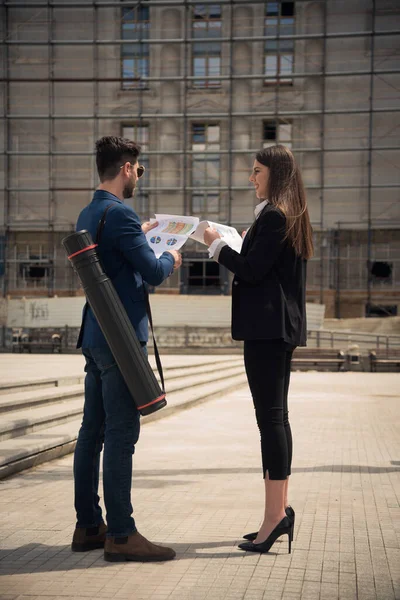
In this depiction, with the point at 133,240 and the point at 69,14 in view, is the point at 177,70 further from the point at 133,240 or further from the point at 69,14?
the point at 133,240

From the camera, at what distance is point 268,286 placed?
3457mm

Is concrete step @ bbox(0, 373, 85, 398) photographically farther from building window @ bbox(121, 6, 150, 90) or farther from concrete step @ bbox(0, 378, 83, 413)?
building window @ bbox(121, 6, 150, 90)

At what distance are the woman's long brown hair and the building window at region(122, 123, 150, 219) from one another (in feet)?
110

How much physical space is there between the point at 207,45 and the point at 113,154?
117 ft

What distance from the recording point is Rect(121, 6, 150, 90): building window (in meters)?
37.9

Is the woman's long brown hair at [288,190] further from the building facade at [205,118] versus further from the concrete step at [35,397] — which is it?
the building facade at [205,118]

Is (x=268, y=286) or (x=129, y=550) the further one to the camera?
(x=268, y=286)

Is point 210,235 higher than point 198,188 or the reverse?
the reverse

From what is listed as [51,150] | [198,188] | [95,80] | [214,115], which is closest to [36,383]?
[198,188]

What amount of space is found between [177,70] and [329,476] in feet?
112

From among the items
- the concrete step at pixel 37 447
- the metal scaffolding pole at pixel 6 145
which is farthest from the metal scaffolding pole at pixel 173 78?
the concrete step at pixel 37 447

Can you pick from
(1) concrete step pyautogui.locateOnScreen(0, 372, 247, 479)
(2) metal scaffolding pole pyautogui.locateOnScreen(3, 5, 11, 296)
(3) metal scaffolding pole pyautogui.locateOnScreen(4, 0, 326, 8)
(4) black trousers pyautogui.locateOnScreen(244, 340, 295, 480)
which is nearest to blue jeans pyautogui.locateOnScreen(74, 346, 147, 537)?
(4) black trousers pyautogui.locateOnScreen(244, 340, 295, 480)

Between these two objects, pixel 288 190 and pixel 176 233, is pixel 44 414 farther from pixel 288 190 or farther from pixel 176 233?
pixel 288 190

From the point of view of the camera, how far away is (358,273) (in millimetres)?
36312
